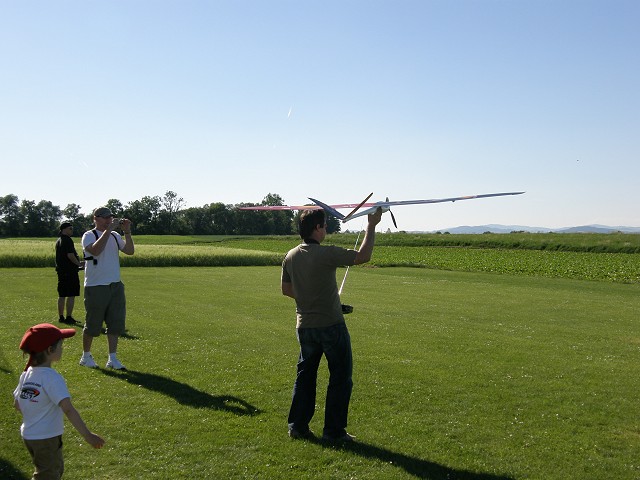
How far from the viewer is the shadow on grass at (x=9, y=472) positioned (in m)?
4.99

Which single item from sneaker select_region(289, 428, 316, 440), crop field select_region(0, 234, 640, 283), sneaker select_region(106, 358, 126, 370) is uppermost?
crop field select_region(0, 234, 640, 283)

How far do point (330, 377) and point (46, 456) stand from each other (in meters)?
2.86

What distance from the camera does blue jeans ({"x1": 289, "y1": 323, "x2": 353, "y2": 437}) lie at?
19.1 feet

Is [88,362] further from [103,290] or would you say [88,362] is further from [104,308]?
[103,290]

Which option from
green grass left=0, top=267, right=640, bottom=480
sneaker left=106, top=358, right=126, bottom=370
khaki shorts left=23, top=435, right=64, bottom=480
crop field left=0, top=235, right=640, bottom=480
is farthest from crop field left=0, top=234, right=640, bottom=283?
khaki shorts left=23, top=435, right=64, bottom=480

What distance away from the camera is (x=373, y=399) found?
7.47 m

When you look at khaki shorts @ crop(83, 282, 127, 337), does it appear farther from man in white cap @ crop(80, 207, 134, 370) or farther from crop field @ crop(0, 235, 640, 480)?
crop field @ crop(0, 235, 640, 480)

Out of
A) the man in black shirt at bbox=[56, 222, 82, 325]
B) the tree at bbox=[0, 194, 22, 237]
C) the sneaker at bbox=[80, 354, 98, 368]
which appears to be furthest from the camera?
the tree at bbox=[0, 194, 22, 237]

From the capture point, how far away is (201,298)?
61.3ft

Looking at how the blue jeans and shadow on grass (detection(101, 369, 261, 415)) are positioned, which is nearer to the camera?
the blue jeans

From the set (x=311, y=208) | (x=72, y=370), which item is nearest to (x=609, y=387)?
(x=311, y=208)

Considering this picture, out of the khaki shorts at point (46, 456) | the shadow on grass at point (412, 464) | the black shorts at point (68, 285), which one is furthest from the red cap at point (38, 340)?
the black shorts at point (68, 285)

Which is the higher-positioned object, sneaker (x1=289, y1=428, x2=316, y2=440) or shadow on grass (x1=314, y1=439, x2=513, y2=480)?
sneaker (x1=289, y1=428, x2=316, y2=440)

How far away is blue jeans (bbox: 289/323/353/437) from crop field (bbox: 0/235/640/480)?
0.26 metres
